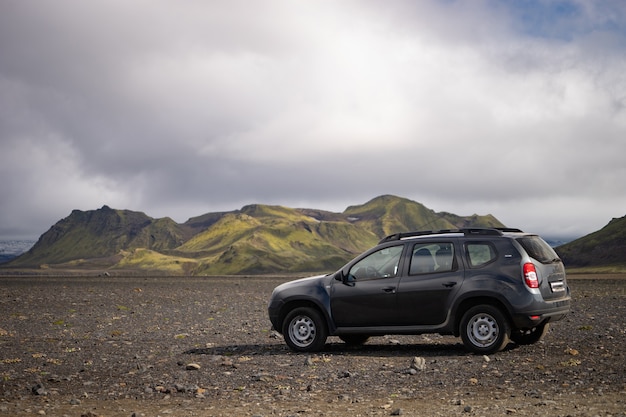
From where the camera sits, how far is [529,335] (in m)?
15.9

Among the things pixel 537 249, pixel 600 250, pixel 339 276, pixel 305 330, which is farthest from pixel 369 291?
pixel 600 250

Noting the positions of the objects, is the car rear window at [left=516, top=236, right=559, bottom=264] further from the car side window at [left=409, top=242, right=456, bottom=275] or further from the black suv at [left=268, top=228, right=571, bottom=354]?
the car side window at [left=409, top=242, right=456, bottom=275]

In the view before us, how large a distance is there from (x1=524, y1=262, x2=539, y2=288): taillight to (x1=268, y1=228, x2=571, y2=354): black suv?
0.02m

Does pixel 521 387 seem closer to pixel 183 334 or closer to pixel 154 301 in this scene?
pixel 183 334

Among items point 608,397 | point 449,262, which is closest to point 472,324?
point 449,262

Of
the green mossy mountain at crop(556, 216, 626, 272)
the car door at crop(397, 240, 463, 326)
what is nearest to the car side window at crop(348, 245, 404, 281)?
the car door at crop(397, 240, 463, 326)

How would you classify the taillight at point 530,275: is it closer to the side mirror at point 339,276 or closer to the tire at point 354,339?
the side mirror at point 339,276

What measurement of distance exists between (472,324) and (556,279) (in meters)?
1.94

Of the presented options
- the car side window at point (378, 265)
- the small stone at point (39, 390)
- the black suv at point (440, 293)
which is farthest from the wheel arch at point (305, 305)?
the small stone at point (39, 390)

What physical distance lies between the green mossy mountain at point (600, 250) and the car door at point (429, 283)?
160465 mm

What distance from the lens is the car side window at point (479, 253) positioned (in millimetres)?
14555

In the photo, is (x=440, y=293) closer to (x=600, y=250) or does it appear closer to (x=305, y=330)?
(x=305, y=330)

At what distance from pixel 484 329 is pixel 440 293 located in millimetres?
1070

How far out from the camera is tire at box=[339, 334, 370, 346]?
53.7 ft
